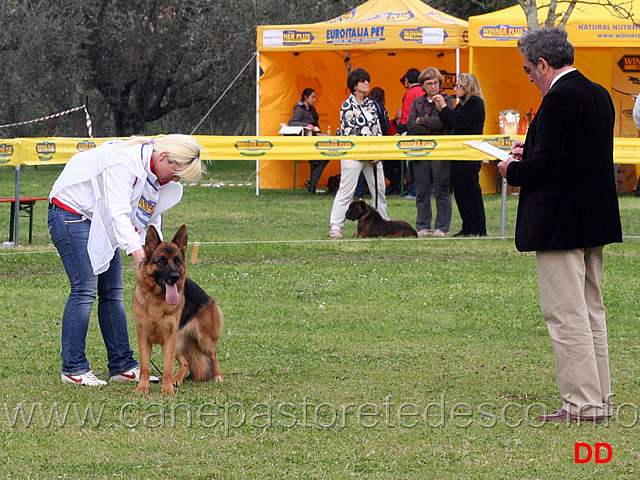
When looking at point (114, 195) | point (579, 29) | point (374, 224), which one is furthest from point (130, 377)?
point (579, 29)

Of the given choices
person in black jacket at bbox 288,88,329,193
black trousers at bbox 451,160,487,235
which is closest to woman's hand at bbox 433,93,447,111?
black trousers at bbox 451,160,487,235

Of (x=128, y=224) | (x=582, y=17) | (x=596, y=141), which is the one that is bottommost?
(x=128, y=224)

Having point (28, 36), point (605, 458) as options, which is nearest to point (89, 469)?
point (605, 458)

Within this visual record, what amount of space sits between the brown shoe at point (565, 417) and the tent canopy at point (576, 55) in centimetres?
1293

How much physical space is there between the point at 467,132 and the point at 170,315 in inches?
298

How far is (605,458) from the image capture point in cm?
425

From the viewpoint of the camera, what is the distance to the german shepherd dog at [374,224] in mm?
12117

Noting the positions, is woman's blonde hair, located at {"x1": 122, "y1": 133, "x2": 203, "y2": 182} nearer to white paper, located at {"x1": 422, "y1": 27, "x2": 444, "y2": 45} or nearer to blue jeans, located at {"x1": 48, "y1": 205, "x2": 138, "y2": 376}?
blue jeans, located at {"x1": 48, "y1": 205, "x2": 138, "y2": 376}

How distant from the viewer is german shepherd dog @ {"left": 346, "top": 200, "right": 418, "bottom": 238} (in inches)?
477

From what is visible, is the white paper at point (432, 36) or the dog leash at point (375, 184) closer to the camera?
the dog leash at point (375, 184)

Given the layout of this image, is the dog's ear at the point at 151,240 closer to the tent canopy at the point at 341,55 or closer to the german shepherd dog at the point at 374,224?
A: the german shepherd dog at the point at 374,224

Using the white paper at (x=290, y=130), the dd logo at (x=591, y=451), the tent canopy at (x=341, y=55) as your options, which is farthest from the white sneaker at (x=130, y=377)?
the tent canopy at (x=341, y=55)

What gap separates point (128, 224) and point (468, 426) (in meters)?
2.14

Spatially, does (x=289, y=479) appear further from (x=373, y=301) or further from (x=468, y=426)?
(x=373, y=301)
